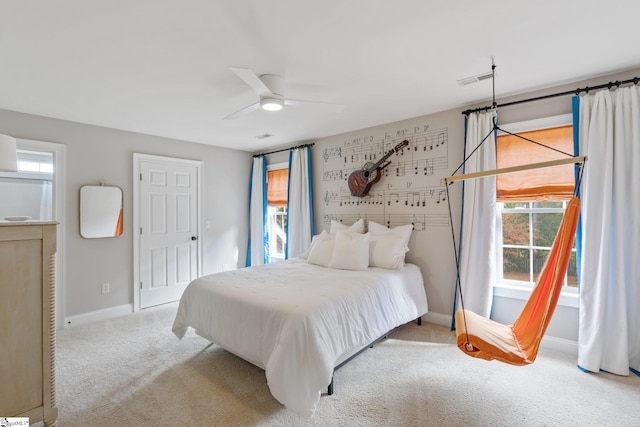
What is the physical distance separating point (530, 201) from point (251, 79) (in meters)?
2.73

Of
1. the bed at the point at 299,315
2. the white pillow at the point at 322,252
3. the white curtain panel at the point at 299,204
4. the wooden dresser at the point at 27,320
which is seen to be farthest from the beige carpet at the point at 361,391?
the white curtain panel at the point at 299,204

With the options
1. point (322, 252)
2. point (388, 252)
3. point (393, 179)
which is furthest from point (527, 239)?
point (322, 252)

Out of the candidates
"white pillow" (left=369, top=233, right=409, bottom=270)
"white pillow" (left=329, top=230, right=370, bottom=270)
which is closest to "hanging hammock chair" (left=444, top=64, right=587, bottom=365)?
"white pillow" (left=369, top=233, right=409, bottom=270)

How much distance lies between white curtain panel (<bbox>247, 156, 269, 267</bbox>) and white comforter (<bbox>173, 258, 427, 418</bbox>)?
1998mm

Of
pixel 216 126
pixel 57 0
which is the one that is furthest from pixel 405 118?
pixel 57 0

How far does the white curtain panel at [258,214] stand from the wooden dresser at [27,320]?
11.4ft

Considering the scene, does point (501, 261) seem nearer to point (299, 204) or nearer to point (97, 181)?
point (299, 204)

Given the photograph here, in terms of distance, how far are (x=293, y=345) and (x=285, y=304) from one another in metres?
0.31

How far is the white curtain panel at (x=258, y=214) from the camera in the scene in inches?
205

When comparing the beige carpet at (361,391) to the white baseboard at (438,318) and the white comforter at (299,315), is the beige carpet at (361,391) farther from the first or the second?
the white baseboard at (438,318)

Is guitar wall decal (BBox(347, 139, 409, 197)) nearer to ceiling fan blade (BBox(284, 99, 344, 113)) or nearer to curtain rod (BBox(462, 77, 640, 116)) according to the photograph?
curtain rod (BBox(462, 77, 640, 116))

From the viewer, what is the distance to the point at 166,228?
14.3 ft

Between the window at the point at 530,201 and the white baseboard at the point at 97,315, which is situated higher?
the window at the point at 530,201

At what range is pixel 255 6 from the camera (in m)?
1.62
